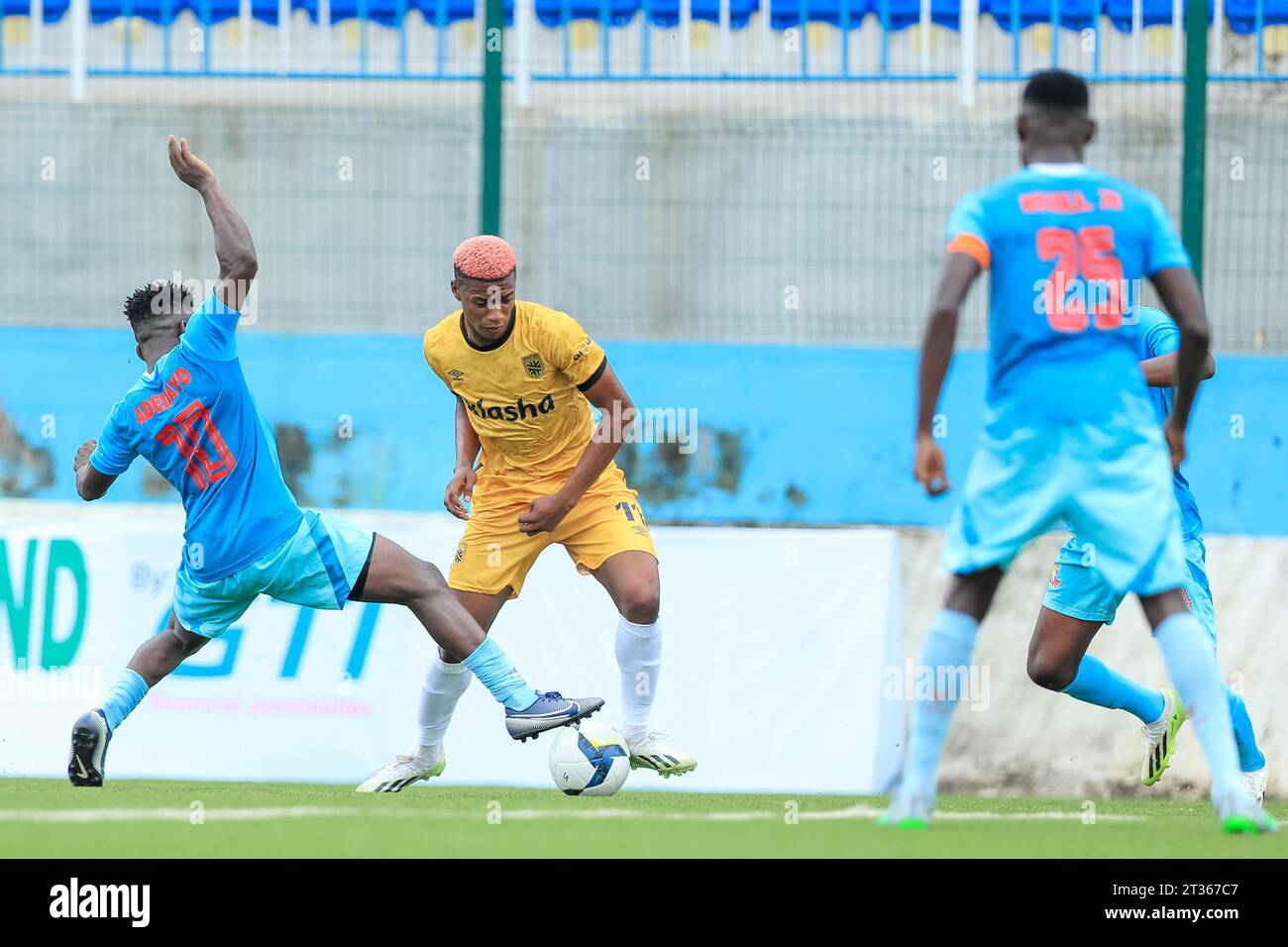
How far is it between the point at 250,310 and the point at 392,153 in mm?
1332

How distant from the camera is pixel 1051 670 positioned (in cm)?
642

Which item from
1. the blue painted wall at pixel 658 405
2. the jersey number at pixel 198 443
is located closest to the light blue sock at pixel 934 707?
the jersey number at pixel 198 443

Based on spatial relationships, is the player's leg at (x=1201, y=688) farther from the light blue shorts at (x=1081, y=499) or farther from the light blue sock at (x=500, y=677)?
the light blue sock at (x=500, y=677)

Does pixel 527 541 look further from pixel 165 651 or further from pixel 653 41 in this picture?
pixel 653 41

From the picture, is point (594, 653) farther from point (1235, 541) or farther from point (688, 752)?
point (1235, 541)

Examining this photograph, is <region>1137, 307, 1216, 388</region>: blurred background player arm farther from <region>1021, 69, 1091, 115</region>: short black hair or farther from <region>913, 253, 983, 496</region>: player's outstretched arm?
<region>913, 253, 983, 496</region>: player's outstretched arm

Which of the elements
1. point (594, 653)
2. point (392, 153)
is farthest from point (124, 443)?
point (392, 153)

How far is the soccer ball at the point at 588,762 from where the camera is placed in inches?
260

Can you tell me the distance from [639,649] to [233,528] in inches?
66.8

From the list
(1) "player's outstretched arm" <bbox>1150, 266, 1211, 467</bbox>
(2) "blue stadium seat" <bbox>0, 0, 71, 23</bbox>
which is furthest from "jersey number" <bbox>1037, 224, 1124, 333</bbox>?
(2) "blue stadium seat" <bbox>0, 0, 71, 23</bbox>

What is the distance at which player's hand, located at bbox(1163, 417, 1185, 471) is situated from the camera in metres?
4.98

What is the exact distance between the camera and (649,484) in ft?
34.2

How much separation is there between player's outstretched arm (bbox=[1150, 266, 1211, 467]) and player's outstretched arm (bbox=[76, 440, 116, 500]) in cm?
380

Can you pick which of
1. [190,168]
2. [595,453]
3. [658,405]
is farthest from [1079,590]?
[658,405]
